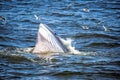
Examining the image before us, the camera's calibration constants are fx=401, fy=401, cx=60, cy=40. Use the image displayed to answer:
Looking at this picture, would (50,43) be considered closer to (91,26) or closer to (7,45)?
(7,45)

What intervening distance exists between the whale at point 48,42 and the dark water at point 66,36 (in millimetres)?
371

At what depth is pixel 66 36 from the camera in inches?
635

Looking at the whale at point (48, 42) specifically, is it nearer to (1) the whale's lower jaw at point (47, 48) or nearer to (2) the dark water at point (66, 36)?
(1) the whale's lower jaw at point (47, 48)

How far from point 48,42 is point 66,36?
149 inches

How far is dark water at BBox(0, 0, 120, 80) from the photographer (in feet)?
35.2

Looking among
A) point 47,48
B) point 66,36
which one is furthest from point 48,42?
point 66,36

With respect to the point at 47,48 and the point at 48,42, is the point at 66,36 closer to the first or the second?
the point at 47,48

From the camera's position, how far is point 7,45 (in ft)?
46.5

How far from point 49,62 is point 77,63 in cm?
81

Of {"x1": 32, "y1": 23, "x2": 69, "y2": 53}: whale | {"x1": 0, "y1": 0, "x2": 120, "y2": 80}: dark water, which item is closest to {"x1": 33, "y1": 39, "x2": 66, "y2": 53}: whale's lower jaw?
{"x1": 32, "y1": 23, "x2": 69, "y2": 53}: whale

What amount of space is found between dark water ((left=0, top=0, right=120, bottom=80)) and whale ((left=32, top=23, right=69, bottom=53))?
1.22 ft

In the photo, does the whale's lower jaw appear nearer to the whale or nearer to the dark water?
the whale

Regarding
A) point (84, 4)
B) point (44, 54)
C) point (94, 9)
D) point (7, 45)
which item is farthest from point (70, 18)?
point (44, 54)

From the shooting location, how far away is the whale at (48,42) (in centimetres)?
1229
